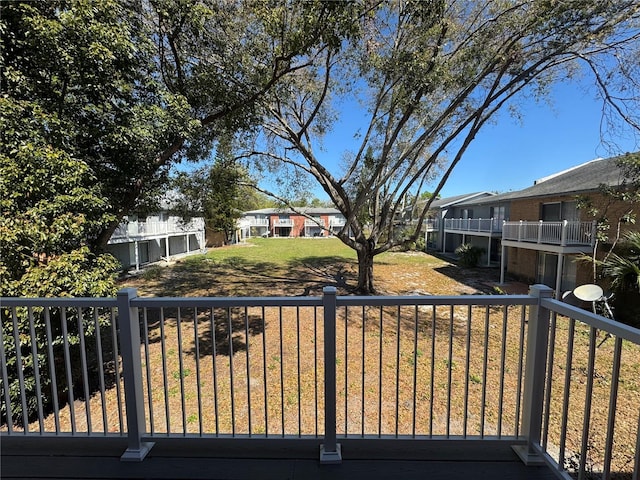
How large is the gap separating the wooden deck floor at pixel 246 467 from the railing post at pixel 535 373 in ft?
0.29

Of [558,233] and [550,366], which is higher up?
[558,233]

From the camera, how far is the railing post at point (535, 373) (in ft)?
5.88

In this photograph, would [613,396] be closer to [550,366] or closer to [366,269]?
[550,366]

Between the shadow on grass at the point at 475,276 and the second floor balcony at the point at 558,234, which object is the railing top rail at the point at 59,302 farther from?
the second floor balcony at the point at 558,234

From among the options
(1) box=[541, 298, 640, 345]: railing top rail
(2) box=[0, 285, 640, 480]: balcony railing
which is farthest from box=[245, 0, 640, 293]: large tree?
(1) box=[541, 298, 640, 345]: railing top rail

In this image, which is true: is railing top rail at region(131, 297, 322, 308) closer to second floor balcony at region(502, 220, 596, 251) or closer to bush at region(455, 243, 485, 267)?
second floor balcony at region(502, 220, 596, 251)

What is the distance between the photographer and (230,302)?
1.84 meters

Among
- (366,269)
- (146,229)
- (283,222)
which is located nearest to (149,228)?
(146,229)

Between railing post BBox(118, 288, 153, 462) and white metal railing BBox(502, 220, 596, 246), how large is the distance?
1177 centimetres

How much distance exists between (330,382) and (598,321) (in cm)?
140

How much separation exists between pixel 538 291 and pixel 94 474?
283cm

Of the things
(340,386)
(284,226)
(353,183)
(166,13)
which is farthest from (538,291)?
(284,226)

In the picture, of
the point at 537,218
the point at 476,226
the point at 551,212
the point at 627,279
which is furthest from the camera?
the point at 476,226

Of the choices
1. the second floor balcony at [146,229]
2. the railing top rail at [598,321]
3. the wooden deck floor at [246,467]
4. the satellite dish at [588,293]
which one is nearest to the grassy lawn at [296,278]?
the second floor balcony at [146,229]
